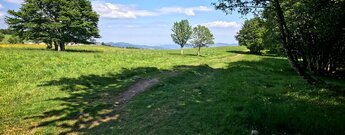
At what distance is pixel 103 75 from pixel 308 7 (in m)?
18.8

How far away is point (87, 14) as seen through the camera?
6562cm

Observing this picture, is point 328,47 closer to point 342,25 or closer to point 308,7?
point 342,25

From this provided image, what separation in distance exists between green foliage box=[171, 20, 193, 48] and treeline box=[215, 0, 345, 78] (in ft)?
145

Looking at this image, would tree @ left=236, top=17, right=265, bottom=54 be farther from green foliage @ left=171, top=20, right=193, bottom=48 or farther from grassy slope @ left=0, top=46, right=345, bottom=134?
grassy slope @ left=0, top=46, right=345, bottom=134

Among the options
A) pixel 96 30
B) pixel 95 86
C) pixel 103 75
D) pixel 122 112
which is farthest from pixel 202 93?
pixel 96 30

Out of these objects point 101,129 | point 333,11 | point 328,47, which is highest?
point 333,11

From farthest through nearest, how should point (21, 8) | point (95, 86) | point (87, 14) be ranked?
point (87, 14) → point (21, 8) → point (95, 86)

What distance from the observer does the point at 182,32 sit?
7969 centimetres

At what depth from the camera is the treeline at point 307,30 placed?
15.4m

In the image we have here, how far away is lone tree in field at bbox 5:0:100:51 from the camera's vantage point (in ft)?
196

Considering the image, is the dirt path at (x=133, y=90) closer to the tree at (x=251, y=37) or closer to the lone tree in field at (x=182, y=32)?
the lone tree in field at (x=182, y=32)

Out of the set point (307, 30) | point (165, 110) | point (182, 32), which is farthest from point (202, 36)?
point (165, 110)

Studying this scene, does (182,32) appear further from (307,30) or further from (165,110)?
(165,110)

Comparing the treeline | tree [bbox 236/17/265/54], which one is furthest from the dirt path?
tree [bbox 236/17/265/54]
